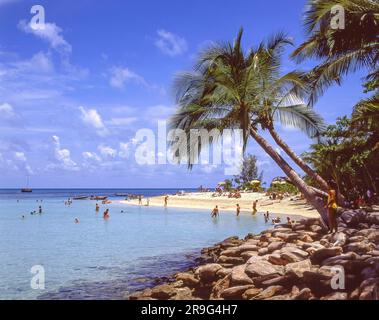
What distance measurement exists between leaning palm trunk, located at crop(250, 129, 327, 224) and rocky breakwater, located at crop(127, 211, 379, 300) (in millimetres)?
878

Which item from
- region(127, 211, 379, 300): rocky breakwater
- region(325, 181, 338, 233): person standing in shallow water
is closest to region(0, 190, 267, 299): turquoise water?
region(127, 211, 379, 300): rocky breakwater

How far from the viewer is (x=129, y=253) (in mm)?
19594

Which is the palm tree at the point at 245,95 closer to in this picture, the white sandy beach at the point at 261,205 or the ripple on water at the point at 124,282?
the ripple on water at the point at 124,282

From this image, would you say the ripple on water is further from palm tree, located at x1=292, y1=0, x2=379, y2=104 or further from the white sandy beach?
the white sandy beach

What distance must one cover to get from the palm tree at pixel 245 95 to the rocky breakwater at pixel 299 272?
2.21 meters

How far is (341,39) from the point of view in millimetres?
11047

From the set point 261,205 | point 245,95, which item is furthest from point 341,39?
point 261,205

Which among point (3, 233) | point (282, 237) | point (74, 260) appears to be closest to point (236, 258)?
point (282, 237)

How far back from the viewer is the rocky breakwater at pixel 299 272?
8109 mm

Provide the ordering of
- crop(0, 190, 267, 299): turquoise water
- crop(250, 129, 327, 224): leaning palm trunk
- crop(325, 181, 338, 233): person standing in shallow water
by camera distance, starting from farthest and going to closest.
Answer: crop(250, 129, 327, 224): leaning palm trunk, crop(0, 190, 267, 299): turquoise water, crop(325, 181, 338, 233): person standing in shallow water

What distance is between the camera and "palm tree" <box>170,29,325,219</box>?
1413 centimetres

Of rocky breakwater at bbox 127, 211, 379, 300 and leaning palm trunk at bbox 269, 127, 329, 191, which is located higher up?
leaning palm trunk at bbox 269, 127, 329, 191
